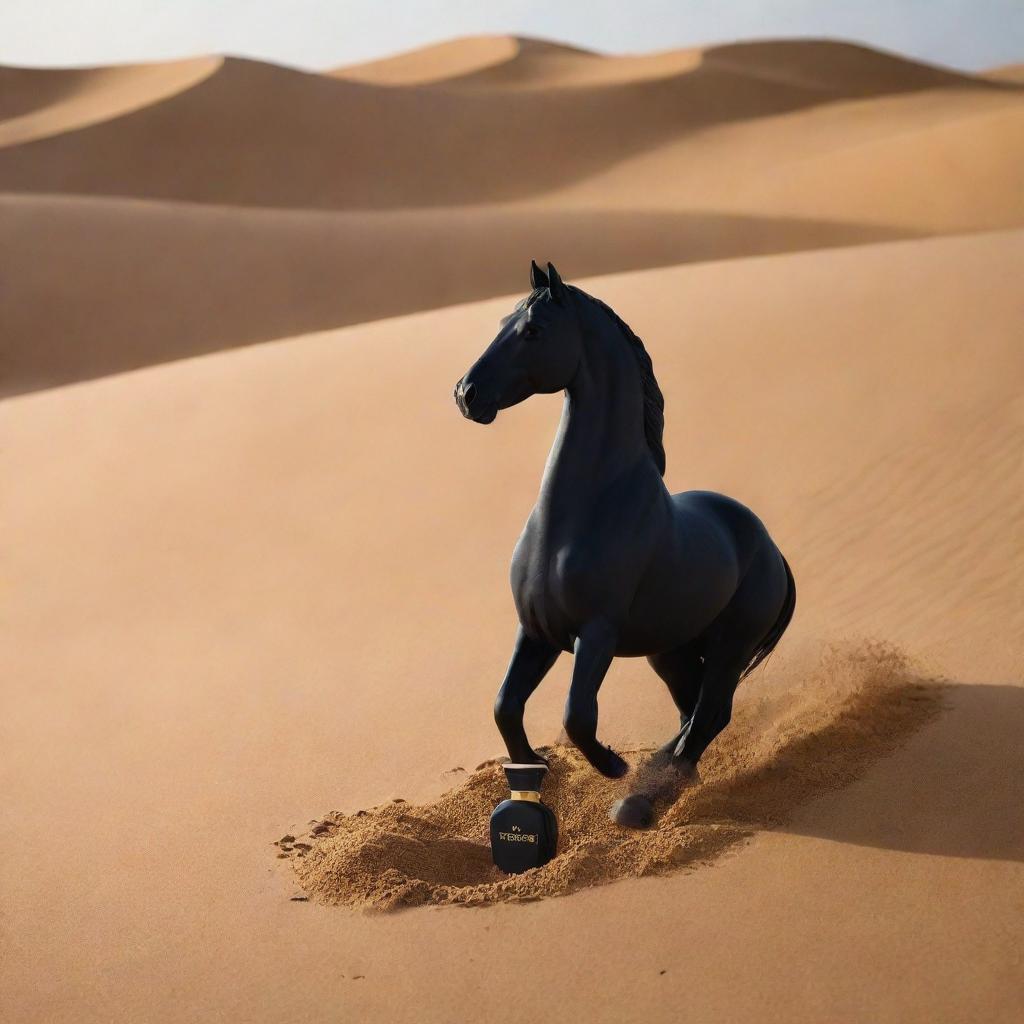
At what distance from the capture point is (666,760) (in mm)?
5355

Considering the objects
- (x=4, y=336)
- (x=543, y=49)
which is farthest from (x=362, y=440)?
(x=543, y=49)

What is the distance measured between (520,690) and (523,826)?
0.52 metres

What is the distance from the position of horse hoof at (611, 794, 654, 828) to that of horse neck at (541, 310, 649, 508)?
1281 millimetres

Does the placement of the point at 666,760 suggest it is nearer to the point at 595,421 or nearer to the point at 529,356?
the point at 595,421

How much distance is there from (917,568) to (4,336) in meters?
19.1

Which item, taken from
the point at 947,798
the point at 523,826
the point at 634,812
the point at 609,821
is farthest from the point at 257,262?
the point at 947,798

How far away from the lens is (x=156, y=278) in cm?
2473

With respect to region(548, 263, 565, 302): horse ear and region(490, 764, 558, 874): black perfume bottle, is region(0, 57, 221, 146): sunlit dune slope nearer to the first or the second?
region(548, 263, 565, 302): horse ear

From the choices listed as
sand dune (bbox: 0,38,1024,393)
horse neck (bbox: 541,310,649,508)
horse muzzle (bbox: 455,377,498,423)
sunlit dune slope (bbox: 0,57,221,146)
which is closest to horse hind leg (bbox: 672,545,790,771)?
horse neck (bbox: 541,310,649,508)

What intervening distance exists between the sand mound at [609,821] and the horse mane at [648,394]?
1.46 meters

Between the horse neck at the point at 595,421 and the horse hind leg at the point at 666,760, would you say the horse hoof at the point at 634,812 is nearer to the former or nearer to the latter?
the horse hind leg at the point at 666,760

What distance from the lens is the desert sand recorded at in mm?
4109

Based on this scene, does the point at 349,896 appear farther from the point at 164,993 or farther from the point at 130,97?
the point at 130,97

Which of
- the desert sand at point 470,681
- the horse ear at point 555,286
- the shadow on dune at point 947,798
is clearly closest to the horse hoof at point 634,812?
the desert sand at point 470,681
